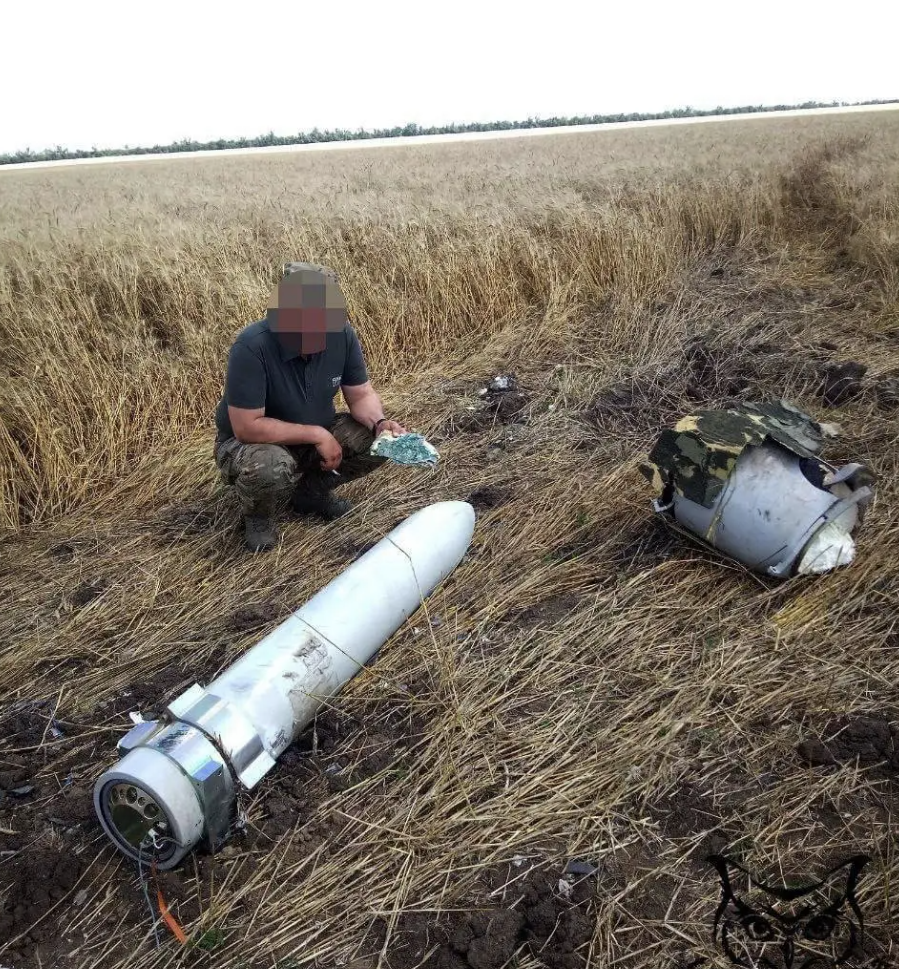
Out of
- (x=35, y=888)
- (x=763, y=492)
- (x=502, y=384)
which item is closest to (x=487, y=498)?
(x=763, y=492)

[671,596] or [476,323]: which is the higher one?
[476,323]

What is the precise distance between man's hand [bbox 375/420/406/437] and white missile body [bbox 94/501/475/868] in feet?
2.46

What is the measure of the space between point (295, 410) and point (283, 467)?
0.93 feet

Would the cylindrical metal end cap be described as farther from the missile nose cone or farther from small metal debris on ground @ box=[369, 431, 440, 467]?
small metal debris on ground @ box=[369, 431, 440, 467]

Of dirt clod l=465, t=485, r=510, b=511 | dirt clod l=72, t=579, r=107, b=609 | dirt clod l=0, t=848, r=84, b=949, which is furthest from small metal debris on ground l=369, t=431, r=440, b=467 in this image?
dirt clod l=0, t=848, r=84, b=949

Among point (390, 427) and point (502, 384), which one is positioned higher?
point (390, 427)

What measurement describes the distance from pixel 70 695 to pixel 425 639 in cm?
135

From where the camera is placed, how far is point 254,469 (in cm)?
312

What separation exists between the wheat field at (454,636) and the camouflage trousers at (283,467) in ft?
0.83

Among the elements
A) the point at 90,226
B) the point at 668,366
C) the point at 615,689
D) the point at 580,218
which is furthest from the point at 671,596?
the point at 90,226

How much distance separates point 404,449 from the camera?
313cm

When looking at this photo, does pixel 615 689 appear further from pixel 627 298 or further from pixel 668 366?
pixel 627 298

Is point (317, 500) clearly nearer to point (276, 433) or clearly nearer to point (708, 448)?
point (276, 433)

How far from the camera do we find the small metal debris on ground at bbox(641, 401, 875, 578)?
2.58m
